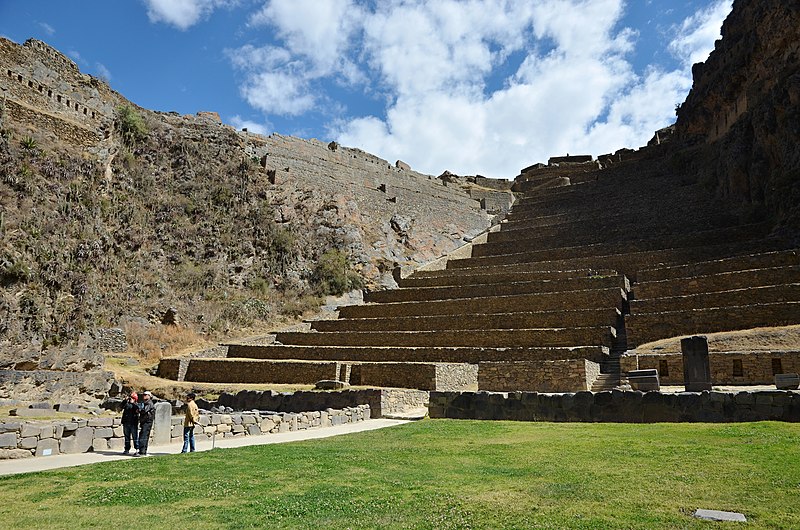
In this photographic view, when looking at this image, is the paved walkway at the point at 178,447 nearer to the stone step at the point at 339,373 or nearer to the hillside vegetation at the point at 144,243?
the stone step at the point at 339,373

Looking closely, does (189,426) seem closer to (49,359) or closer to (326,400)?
(326,400)

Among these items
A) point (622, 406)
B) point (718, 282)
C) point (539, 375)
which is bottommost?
point (622, 406)

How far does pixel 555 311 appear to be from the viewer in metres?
23.4

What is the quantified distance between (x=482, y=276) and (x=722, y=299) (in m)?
12.0

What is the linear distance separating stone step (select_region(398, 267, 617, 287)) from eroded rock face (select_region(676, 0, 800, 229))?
9.24 m

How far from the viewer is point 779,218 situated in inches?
1042

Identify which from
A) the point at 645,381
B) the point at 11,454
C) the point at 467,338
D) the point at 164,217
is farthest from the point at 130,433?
the point at 164,217

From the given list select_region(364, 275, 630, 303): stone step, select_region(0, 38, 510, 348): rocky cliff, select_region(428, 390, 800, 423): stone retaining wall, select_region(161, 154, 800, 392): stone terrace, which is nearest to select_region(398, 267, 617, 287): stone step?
select_region(161, 154, 800, 392): stone terrace

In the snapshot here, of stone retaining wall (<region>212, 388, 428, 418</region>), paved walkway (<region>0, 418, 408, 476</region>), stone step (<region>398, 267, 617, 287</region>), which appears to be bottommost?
paved walkway (<region>0, 418, 408, 476</region>)

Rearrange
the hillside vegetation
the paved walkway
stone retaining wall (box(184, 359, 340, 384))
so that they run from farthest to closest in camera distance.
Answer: the hillside vegetation < stone retaining wall (box(184, 359, 340, 384)) < the paved walkway

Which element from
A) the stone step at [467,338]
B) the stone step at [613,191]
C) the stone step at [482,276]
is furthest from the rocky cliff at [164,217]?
the stone step at [613,191]

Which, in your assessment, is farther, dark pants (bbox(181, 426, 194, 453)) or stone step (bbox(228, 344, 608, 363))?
stone step (bbox(228, 344, 608, 363))

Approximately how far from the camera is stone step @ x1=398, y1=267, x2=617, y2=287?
27.8m

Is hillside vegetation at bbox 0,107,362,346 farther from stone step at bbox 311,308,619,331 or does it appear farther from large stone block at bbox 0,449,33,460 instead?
large stone block at bbox 0,449,33,460
